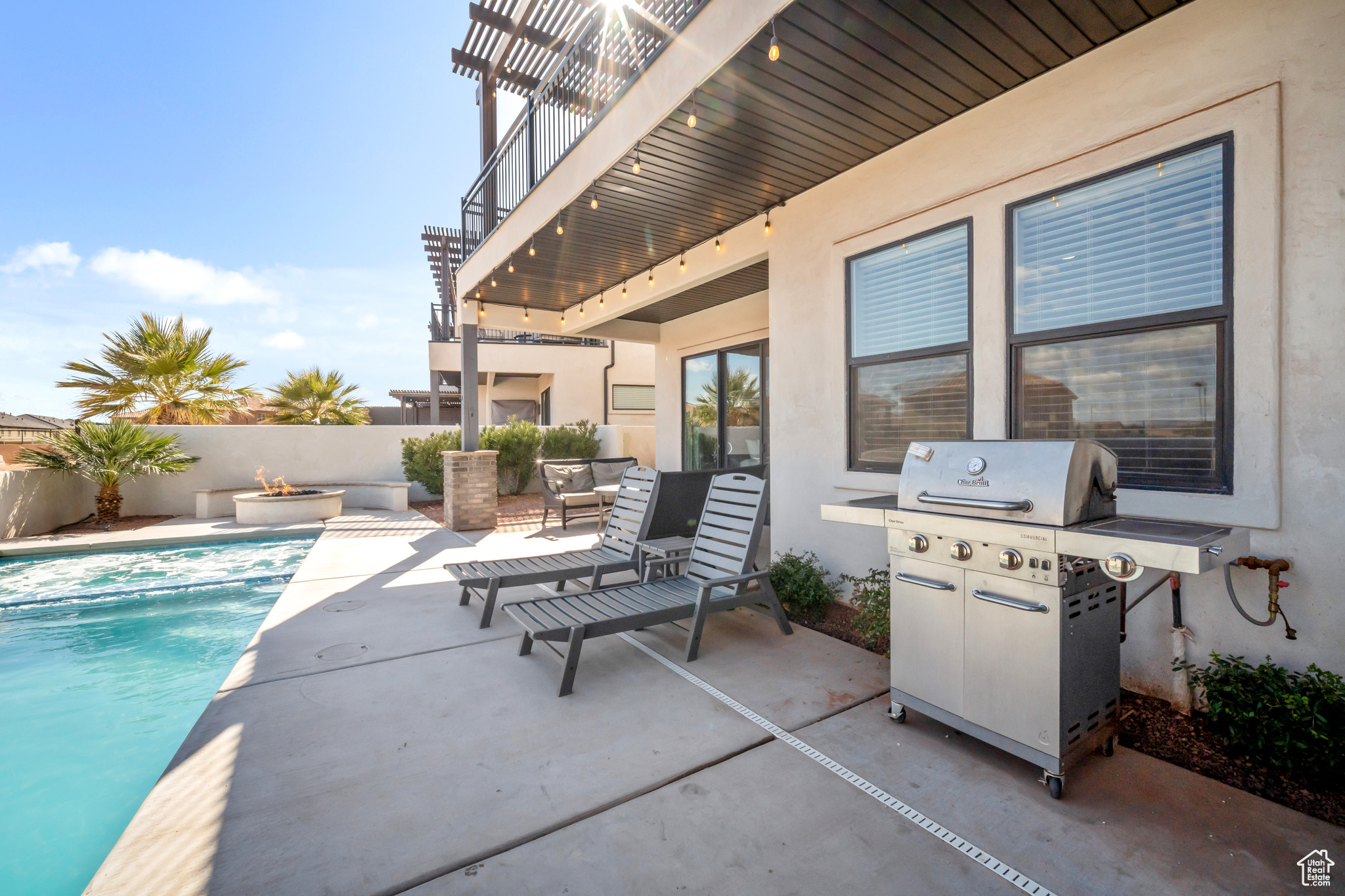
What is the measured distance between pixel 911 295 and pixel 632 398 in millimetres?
12031

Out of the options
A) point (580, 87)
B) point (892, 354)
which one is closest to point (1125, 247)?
point (892, 354)

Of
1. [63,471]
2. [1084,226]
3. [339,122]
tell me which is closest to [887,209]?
[1084,226]

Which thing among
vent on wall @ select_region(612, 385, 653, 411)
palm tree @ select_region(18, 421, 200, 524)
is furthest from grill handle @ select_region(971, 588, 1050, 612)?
vent on wall @ select_region(612, 385, 653, 411)

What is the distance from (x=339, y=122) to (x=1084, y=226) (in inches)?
792

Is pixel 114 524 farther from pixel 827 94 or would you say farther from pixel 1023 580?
pixel 1023 580

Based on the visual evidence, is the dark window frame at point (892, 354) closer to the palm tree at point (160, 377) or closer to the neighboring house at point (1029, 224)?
the neighboring house at point (1029, 224)

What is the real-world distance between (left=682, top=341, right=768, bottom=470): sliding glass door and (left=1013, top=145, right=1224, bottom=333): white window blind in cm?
407

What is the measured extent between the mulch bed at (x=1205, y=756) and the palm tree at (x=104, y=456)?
37.3ft

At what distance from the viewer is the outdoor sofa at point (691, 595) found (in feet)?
9.62

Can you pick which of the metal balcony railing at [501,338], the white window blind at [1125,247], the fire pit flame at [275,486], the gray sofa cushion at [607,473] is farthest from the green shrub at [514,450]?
the white window blind at [1125,247]

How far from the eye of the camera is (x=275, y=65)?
1434cm

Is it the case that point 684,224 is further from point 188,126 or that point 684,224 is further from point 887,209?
point 188,126

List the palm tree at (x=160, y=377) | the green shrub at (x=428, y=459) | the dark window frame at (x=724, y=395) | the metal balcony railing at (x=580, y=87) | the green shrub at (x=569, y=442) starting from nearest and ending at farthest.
Result: the metal balcony railing at (x=580, y=87), the dark window frame at (x=724, y=395), the palm tree at (x=160, y=377), the green shrub at (x=428, y=459), the green shrub at (x=569, y=442)

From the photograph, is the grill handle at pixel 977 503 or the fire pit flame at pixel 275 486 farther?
the fire pit flame at pixel 275 486
